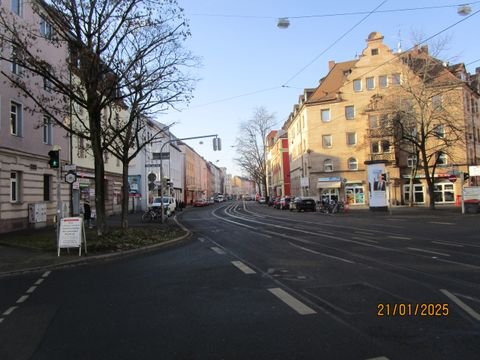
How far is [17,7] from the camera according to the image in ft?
79.7

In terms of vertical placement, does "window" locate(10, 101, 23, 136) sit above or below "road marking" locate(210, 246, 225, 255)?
above

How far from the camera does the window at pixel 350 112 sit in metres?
57.2

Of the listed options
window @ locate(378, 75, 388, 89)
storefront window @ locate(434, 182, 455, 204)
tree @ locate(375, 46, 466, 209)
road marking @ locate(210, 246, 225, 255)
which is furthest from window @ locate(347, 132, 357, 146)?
road marking @ locate(210, 246, 225, 255)

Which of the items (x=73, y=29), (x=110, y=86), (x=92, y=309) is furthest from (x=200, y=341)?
(x=73, y=29)

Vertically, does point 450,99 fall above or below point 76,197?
above

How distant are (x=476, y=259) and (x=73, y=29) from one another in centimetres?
1520

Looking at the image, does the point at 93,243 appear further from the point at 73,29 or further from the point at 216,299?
the point at 216,299

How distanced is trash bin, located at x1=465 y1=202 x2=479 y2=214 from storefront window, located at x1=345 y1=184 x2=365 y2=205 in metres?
23.0

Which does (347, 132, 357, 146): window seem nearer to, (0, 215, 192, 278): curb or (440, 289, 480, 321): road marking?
(0, 215, 192, 278): curb

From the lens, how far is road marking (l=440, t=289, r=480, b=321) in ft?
19.8

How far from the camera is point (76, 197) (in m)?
34.5
